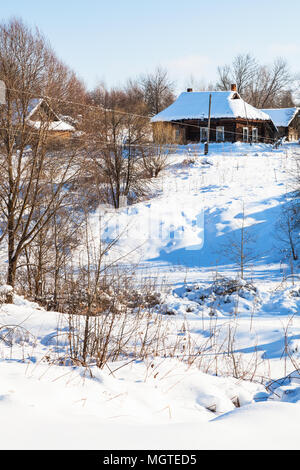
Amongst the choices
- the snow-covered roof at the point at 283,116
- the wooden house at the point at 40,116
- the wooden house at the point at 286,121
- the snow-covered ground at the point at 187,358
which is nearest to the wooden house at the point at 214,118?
the snow-covered roof at the point at 283,116

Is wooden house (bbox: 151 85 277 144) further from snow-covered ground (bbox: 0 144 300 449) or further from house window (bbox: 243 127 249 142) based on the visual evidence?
snow-covered ground (bbox: 0 144 300 449)

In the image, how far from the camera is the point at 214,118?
3228 centimetres

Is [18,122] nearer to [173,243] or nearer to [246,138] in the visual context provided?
[173,243]

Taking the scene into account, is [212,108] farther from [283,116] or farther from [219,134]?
[283,116]

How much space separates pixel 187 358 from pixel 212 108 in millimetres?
30123

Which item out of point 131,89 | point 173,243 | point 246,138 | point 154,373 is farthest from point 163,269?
point 131,89

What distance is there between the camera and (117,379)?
3.49 metres

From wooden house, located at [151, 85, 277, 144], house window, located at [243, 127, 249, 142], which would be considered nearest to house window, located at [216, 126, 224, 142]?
wooden house, located at [151, 85, 277, 144]

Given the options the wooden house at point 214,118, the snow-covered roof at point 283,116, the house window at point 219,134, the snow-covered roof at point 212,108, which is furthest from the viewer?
the snow-covered roof at point 283,116

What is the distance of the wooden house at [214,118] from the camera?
3198cm

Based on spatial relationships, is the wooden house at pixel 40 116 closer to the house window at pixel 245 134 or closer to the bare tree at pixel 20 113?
the bare tree at pixel 20 113

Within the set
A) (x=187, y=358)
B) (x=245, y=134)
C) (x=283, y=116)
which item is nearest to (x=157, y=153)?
(x=245, y=134)

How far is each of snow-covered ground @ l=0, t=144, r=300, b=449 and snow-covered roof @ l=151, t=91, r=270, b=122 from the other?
51.4 ft

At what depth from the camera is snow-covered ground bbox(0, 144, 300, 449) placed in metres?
2.19
